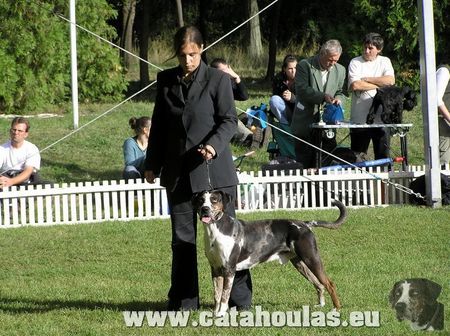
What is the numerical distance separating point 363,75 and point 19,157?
14.7ft

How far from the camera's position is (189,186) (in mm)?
7840

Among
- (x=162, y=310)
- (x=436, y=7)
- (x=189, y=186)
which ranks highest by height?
(x=436, y=7)

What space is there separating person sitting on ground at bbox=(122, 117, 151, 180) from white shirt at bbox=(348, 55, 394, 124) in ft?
8.90

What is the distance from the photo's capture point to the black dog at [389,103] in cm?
1361

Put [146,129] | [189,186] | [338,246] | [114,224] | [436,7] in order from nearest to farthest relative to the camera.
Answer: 1. [189,186]
2. [338,246]
3. [114,224]
4. [146,129]
5. [436,7]

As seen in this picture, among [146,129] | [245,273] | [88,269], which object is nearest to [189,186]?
[245,273]

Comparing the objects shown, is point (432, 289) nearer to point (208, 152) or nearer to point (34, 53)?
point (208, 152)

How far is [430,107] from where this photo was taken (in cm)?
1279

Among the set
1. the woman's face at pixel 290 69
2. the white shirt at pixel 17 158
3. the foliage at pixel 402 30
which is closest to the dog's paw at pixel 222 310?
the white shirt at pixel 17 158

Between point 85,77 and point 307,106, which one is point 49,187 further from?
point 85,77

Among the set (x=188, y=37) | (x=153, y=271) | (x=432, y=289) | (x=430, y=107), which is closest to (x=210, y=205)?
(x=188, y=37)

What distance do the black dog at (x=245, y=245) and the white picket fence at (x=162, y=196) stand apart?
491 centimetres

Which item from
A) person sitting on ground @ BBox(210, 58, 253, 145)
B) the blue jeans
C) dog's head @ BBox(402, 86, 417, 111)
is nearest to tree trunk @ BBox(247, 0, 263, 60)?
person sitting on ground @ BBox(210, 58, 253, 145)

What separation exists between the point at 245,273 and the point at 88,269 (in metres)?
2.37
